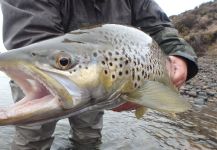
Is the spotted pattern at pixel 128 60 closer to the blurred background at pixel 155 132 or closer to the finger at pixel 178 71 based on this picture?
the finger at pixel 178 71

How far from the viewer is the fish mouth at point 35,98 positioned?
6.36 ft

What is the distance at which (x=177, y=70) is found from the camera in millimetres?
3266

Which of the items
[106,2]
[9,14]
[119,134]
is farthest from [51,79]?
[119,134]

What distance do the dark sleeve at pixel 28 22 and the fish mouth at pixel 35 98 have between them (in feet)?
3.43

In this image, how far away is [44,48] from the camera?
7.04 feet

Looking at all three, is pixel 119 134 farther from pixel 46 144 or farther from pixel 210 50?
pixel 210 50

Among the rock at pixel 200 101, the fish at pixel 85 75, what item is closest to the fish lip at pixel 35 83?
the fish at pixel 85 75

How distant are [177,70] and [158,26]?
782 mm

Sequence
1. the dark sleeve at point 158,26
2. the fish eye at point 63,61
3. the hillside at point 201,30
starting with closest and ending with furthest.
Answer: the fish eye at point 63,61
the dark sleeve at point 158,26
the hillside at point 201,30

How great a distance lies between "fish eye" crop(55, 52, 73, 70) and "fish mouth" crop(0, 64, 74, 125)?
108 mm

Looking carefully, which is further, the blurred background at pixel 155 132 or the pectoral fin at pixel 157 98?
the blurred background at pixel 155 132

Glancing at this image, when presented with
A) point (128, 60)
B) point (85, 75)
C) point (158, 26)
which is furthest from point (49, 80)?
point (158, 26)

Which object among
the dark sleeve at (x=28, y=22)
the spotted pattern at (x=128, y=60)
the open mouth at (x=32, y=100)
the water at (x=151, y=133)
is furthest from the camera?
the water at (x=151, y=133)

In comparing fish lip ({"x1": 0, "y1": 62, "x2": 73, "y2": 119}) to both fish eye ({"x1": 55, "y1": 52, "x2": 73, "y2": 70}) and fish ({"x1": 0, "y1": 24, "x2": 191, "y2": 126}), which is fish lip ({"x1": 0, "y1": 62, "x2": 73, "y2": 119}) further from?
fish eye ({"x1": 55, "y1": 52, "x2": 73, "y2": 70})
